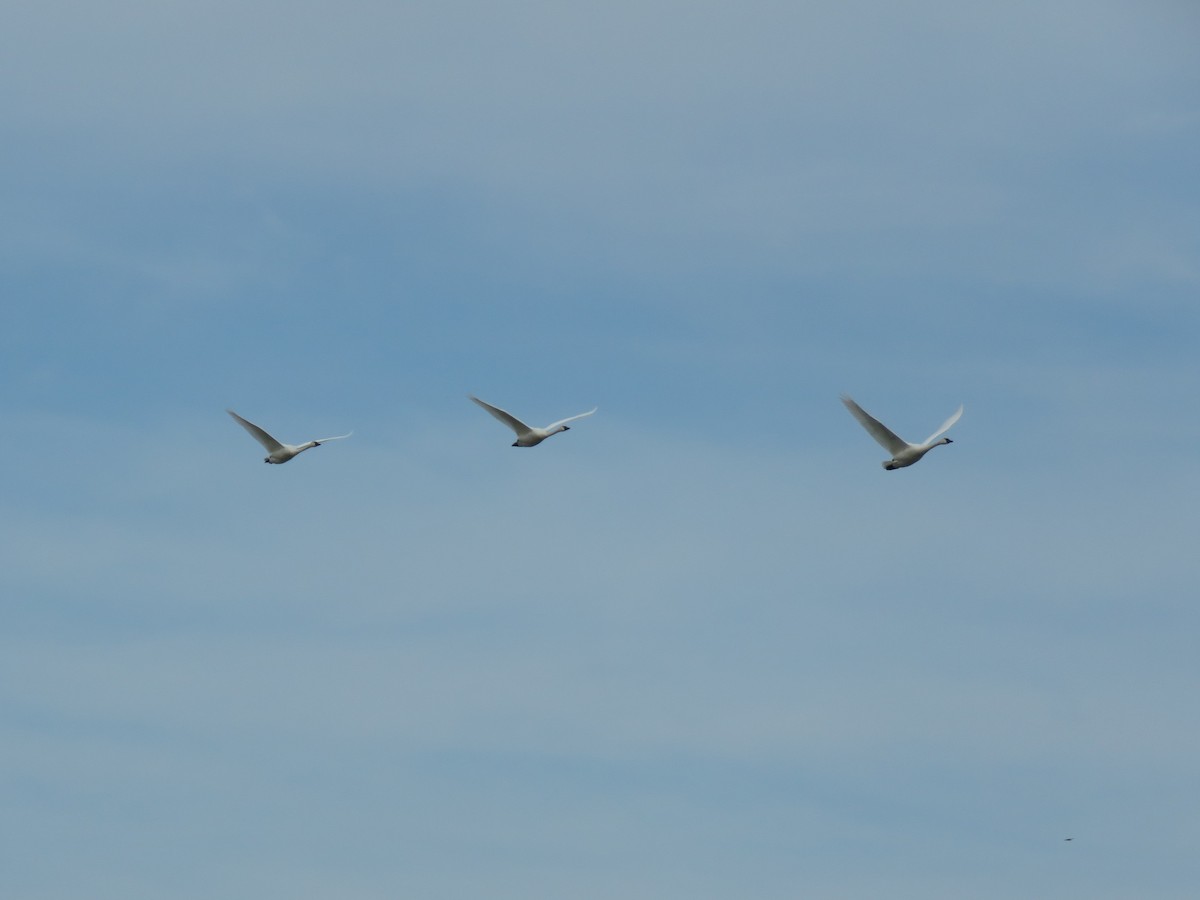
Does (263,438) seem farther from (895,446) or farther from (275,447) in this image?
(895,446)

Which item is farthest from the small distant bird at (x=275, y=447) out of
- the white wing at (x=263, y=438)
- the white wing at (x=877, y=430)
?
the white wing at (x=877, y=430)

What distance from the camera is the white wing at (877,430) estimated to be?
5443 inches

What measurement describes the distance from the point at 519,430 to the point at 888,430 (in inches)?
1306

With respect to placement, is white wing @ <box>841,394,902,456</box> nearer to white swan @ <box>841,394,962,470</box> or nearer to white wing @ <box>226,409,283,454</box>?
white swan @ <box>841,394,962,470</box>

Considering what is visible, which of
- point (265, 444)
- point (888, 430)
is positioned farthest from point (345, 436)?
point (888, 430)

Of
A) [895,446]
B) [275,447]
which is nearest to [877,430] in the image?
[895,446]


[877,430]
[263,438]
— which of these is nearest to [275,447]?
[263,438]

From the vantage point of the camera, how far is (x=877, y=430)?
142 metres

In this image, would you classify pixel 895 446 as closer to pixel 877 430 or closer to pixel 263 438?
pixel 877 430

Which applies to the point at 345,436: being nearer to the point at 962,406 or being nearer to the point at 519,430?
the point at 519,430

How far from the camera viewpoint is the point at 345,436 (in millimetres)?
168250

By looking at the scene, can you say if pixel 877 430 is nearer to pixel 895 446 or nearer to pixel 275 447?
pixel 895 446

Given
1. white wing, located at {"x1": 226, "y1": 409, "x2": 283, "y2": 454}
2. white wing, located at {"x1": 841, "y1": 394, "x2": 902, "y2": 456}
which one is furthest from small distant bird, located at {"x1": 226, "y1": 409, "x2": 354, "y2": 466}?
white wing, located at {"x1": 841, "y1": 394, "x2": 902, "y2": 456}

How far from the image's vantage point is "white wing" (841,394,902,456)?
454 feet
